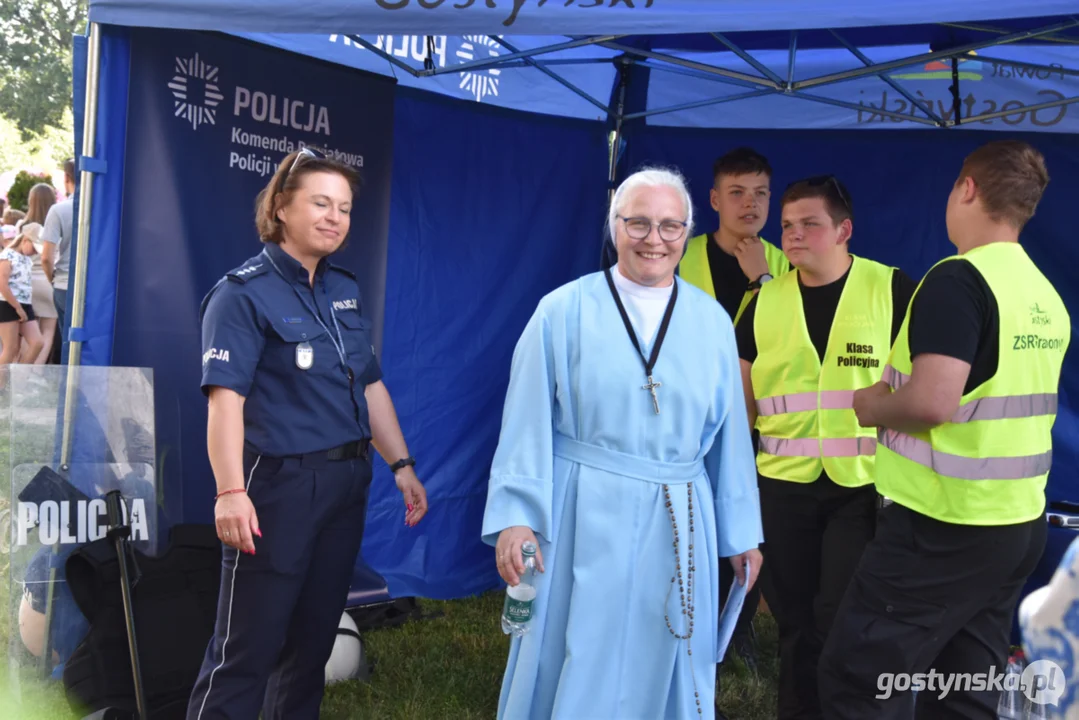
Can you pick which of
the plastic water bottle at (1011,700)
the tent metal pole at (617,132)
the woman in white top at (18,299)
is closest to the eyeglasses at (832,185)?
the plastic water bottle at (1011,700)

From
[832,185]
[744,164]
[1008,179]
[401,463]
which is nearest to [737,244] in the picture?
[744,164]

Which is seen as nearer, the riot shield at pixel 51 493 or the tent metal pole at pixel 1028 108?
the riot shield at pixel 51 493

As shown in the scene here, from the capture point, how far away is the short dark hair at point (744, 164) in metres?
3.99

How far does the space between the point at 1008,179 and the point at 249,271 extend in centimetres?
202

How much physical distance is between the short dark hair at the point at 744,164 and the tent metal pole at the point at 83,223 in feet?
7.78

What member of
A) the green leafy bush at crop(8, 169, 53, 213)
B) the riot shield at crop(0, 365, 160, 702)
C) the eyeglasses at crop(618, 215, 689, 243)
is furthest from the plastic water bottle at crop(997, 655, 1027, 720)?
the green leafy bush at crop(8, 169, 53, 213)

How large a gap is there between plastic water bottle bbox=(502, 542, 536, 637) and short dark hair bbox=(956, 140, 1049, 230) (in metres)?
1.46

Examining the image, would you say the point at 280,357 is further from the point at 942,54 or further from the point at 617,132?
the point at 617,132

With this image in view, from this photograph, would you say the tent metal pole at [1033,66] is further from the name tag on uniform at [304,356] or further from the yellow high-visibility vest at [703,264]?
the name tag on uniform at [304,356]

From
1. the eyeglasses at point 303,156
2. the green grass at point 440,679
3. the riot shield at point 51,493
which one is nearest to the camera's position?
the eyeglasses at point 303,156

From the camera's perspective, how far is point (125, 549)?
3129 millimetres

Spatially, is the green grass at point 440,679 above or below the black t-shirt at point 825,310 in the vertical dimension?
below

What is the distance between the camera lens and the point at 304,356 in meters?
2.74

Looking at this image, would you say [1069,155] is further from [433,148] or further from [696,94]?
[433,148]
